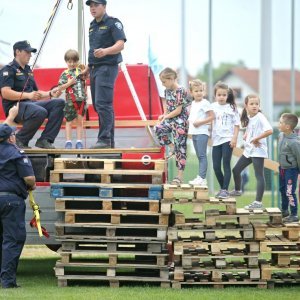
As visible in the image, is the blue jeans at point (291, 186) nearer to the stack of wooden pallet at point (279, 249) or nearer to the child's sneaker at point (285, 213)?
the child's sneaker at point (285, 213)

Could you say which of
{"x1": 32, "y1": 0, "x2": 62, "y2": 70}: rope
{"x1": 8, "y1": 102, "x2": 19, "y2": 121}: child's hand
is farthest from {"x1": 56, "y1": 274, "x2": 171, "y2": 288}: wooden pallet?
{"x1": 32, "y1": 0, "x2": 62, "y2": 70}: rope

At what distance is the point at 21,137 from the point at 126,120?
199 centimetres

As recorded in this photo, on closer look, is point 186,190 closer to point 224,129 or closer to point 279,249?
point 279,249

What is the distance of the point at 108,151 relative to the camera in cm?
1512

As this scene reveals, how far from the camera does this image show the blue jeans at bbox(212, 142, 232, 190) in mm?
16000

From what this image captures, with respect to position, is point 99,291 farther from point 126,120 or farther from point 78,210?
point 126,120

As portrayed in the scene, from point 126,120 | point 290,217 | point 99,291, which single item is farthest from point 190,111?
point 99,291

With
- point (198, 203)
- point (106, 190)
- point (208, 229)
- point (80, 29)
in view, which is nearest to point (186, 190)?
point (198, 203)

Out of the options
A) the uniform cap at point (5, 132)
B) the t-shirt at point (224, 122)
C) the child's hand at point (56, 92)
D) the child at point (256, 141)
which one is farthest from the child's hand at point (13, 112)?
the child at point (256, 141)

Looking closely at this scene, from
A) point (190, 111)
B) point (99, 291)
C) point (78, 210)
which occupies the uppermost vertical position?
point (190, 111)

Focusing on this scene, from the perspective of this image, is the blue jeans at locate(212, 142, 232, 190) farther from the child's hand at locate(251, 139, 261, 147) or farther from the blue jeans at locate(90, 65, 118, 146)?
the blue jeans at locate(90, 65, 118, 146)

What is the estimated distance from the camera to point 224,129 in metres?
16.0

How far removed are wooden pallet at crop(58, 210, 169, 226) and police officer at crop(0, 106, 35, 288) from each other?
63 cm

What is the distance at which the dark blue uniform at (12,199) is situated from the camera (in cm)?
1435
